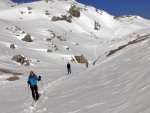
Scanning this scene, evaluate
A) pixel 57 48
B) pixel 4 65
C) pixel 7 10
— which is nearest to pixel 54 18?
pixel 7 10

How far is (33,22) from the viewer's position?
81750mm

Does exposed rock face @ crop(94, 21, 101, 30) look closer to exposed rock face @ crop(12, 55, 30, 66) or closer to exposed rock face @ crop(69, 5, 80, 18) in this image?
exposed rock face @ crop(69, 5, 80, 18)

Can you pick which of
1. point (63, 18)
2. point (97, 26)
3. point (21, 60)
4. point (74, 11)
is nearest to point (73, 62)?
point (21, 60)

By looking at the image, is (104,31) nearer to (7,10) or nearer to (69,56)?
(7,10)

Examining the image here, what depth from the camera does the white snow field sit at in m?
10.7

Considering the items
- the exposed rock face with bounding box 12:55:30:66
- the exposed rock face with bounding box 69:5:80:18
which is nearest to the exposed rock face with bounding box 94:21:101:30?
the exposed rock face with bounding box 69:5:80:18

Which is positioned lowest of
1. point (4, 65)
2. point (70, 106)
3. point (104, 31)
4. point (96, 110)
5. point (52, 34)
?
point (104, 31)

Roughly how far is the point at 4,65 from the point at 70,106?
93.3 ft

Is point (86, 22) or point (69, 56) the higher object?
point (69, 56)

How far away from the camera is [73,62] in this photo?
172 feet

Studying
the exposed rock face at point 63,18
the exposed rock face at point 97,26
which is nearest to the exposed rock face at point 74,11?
the exposed rock face at point 63,18

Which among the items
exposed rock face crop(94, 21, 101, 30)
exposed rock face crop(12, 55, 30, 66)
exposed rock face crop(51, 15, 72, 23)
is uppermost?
exposed rock face crop(12, 55, 30, 66)

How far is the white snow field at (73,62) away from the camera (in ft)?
35.1

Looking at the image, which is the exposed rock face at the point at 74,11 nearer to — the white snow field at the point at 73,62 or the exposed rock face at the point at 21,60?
the white snow field at the point at 73,62
